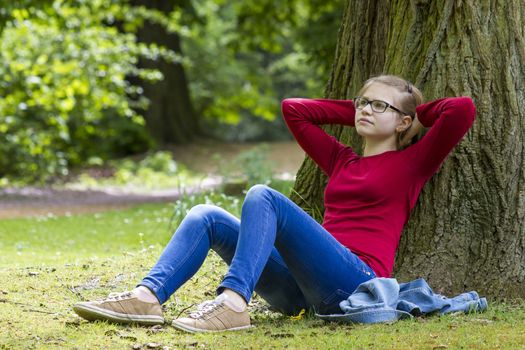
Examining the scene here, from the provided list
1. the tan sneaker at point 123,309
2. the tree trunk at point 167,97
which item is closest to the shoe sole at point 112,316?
the tan sneaker at point 123,309

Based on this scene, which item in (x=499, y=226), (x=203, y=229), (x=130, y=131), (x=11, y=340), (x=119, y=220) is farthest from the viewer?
(x=130, y=131)

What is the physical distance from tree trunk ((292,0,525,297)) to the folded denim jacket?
308mm

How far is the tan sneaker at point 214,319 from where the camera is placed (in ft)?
12.7

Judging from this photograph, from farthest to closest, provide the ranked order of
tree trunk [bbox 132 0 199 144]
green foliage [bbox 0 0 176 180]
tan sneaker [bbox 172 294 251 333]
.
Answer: tree trunk [bbox 132 0 199 144] < green foliage [bbox 0 0 176 180] < tan sneaker [bbox 172 294 251 333]

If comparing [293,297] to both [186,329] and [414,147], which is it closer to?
[186,329]

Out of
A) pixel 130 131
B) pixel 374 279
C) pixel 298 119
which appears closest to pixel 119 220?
→ pixel 298 119

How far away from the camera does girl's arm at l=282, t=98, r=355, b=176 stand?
4648 millimetres

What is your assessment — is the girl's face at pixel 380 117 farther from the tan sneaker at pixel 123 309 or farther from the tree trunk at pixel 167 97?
the tree trunk at pixel 167 97

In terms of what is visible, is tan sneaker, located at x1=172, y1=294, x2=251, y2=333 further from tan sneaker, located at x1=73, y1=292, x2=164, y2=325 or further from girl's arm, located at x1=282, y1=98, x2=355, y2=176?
girl's arm, located at x1=282, y1=98, x2=355, y2=176

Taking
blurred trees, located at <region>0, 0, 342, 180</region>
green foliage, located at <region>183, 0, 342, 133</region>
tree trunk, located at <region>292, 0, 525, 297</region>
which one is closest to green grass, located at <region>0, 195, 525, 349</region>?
tree trunk, located at <region>292, 0, 525, 297</region>

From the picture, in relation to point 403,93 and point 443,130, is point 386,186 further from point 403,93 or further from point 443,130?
point 403,93

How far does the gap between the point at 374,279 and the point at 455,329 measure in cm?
44

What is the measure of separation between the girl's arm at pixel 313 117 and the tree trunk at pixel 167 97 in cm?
1715

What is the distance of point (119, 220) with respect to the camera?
1083 centimetres
